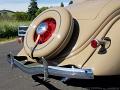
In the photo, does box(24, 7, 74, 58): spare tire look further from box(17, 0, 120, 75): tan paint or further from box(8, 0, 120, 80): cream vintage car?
box(17, 0, 120, 75): tan paint

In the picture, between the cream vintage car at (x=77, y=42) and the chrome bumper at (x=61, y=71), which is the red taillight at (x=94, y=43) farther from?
the chrome bumper at (x=61, y=71)

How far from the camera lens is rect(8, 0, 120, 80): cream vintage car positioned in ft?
17.0

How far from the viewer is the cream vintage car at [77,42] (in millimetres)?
5195

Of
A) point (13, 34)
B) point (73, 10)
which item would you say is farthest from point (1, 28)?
point (73, 10)

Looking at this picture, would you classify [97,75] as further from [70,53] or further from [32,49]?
[32,49]

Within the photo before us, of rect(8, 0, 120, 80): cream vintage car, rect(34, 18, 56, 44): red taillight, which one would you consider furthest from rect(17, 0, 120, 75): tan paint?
Answer: rect(34, 18, 56, 44): red taillight

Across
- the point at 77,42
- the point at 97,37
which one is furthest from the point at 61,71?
the point at 97,37

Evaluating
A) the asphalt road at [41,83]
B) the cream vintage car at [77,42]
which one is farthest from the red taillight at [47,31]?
the asphalt road at [41,83]

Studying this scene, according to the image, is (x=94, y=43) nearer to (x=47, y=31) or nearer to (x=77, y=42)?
(x=77, y=42)

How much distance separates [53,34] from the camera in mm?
5586

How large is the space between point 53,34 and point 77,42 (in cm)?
36

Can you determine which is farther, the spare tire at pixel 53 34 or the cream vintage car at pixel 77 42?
the spare tire at pixel 53 34

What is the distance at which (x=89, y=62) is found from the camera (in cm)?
528

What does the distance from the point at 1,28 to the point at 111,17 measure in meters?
20.1
